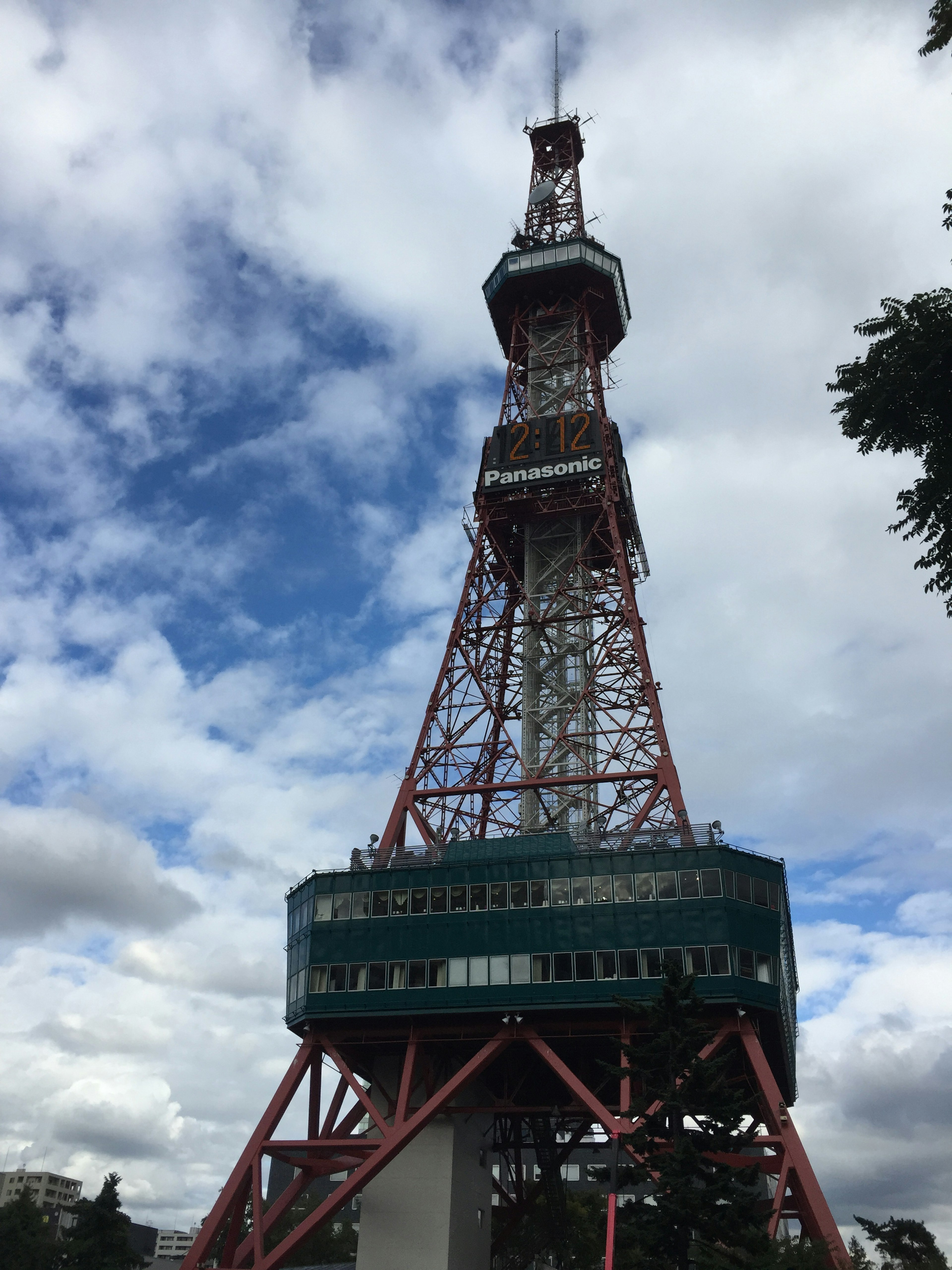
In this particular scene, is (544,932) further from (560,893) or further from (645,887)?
(645,887)

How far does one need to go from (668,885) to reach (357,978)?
1845 centimetres

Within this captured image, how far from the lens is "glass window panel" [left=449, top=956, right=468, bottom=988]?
198 ft

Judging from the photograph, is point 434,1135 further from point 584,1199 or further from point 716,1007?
point 584,1199

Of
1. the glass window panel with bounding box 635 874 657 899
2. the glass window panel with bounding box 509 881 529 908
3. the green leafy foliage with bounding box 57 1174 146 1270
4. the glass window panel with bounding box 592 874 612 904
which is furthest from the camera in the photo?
the green leafy foliage with bounding box 57 1174 146 1270

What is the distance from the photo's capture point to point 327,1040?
2484 inches

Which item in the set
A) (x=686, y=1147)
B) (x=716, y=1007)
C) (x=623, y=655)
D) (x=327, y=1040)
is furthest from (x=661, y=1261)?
(x=623, y=655)

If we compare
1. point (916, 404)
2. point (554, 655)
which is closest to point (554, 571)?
point (554, 655)

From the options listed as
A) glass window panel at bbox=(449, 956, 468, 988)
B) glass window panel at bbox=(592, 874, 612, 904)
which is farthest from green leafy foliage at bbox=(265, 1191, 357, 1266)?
glass window panel at bbox=(592, 874, 612, 904)

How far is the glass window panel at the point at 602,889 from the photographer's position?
198 ft

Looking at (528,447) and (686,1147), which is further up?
(528,447)

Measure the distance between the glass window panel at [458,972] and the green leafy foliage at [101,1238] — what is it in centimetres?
3436

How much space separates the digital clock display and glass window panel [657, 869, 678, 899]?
116 ft

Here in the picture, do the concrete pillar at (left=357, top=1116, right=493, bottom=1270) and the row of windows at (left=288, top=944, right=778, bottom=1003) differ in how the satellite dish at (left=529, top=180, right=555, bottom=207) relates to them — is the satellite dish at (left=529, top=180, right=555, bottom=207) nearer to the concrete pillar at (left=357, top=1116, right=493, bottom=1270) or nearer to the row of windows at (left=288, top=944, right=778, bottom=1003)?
the row of windows at (left=288, top=944, right=778, bottom=1003)

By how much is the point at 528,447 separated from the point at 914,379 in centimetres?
5482
